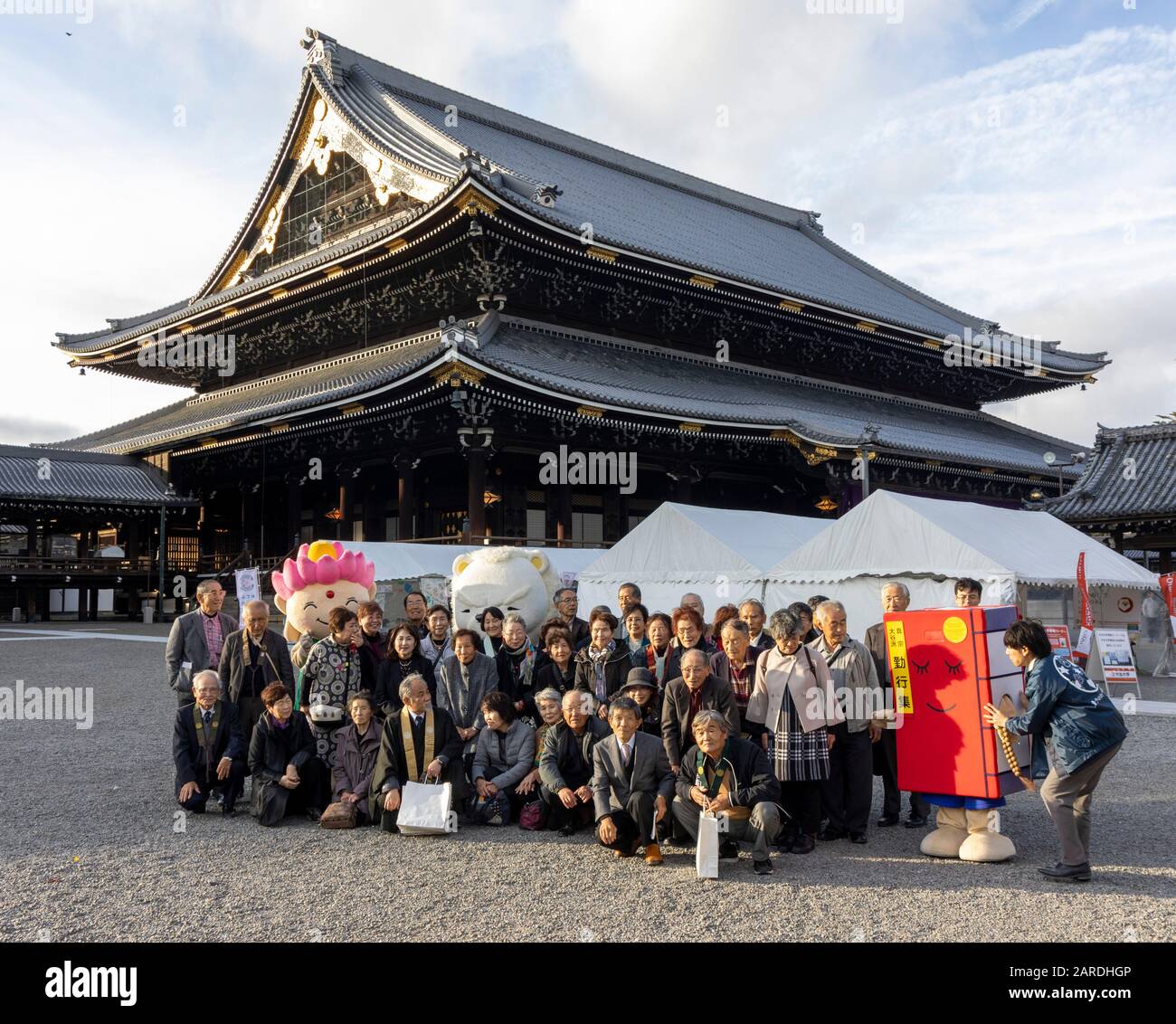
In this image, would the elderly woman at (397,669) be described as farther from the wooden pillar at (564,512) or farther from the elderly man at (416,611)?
the wooden pillar at (564,512)

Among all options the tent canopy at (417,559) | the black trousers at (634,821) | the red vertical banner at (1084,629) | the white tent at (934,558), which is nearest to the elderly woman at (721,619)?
the black trousers at (634,821)

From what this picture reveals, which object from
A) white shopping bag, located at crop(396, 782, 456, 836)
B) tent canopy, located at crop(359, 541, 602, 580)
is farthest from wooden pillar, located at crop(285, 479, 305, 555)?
white shopping bag, located at crop(396, 782, 456, 836)

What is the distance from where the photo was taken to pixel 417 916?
5.44 m

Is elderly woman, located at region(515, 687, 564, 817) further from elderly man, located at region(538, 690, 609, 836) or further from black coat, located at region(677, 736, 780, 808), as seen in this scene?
black coat, located at region(677, 736, 780, 808)

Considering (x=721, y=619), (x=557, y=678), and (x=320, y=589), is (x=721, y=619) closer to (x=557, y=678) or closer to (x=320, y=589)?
(x=557, y=678)

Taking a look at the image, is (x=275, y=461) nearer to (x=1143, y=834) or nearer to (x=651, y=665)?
(x=651, y=665)

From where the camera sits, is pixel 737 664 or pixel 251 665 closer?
pixel 737 664

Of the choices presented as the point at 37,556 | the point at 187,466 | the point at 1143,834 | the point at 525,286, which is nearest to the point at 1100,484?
the point at 525,286

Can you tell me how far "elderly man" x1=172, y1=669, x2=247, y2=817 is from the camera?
7.97 metres

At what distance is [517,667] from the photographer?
8.74 metres

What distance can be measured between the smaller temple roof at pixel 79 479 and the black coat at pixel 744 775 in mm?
26201

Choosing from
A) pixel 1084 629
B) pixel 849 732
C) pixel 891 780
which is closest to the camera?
pixel 849 732

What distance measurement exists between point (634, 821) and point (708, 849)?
0.67m
